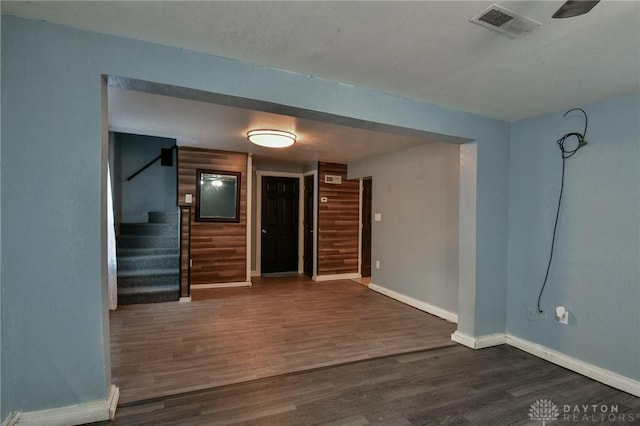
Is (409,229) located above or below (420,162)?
below

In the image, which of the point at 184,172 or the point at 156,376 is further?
the point at 184,172

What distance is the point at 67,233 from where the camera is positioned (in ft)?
5.87

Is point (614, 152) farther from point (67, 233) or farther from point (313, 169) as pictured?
point (313, 169)

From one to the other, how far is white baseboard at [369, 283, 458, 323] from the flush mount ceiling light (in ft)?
9.64

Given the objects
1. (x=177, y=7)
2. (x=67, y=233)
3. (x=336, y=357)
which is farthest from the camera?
(x=336, y=357)

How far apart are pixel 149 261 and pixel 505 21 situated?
16.7 ft

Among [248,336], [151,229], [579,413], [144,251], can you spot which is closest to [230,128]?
[248,336]

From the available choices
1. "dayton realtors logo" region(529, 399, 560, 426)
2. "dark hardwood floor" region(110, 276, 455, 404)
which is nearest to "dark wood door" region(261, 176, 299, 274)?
"dark hardwood floor" region(110, 276, 455, 404)

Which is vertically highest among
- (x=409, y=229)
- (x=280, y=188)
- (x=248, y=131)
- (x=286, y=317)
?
(x=248, y=131)

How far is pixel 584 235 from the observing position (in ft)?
8.85

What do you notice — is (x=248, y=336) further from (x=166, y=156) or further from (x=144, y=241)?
(x=166, y=156)

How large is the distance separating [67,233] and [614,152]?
3937 millimetres

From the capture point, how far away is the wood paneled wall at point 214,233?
203 inches

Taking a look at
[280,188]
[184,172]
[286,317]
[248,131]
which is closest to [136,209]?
[184,172]
